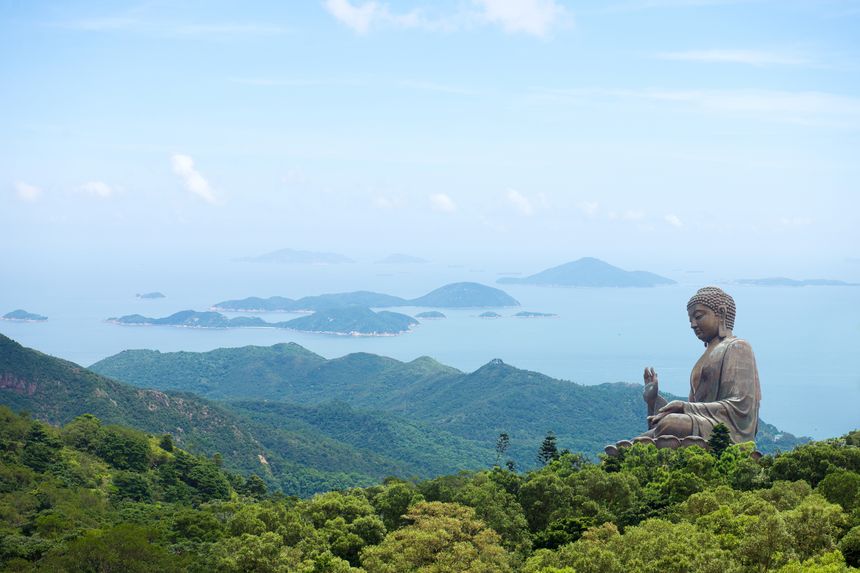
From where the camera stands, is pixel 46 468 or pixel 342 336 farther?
pixel 342 336

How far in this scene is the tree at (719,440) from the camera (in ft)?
67.7

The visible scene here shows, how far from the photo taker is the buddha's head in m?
22.1

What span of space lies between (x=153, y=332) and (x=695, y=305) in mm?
136430

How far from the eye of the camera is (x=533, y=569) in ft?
48.3

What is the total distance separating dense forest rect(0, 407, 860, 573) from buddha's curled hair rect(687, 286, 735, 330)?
316 centimetres

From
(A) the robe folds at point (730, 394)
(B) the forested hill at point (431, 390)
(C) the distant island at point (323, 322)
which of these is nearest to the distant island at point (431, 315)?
(C) the distant island at point (323, 322)

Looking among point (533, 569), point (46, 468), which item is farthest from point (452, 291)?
point (533, 569)

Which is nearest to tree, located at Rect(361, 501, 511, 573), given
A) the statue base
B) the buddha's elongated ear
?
the statue base

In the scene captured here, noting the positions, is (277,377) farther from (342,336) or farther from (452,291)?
(452,291)

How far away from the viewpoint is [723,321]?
22188 mm

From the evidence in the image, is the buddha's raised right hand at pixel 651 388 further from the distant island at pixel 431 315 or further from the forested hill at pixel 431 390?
the distant island at pixel 431 315

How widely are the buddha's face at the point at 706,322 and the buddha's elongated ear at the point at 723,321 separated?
6cm

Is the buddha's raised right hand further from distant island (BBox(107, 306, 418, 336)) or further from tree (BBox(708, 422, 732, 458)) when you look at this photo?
distant island (BBox(107, 306, 418, 336))

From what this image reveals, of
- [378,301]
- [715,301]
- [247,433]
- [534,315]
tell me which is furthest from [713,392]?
[378,301]
